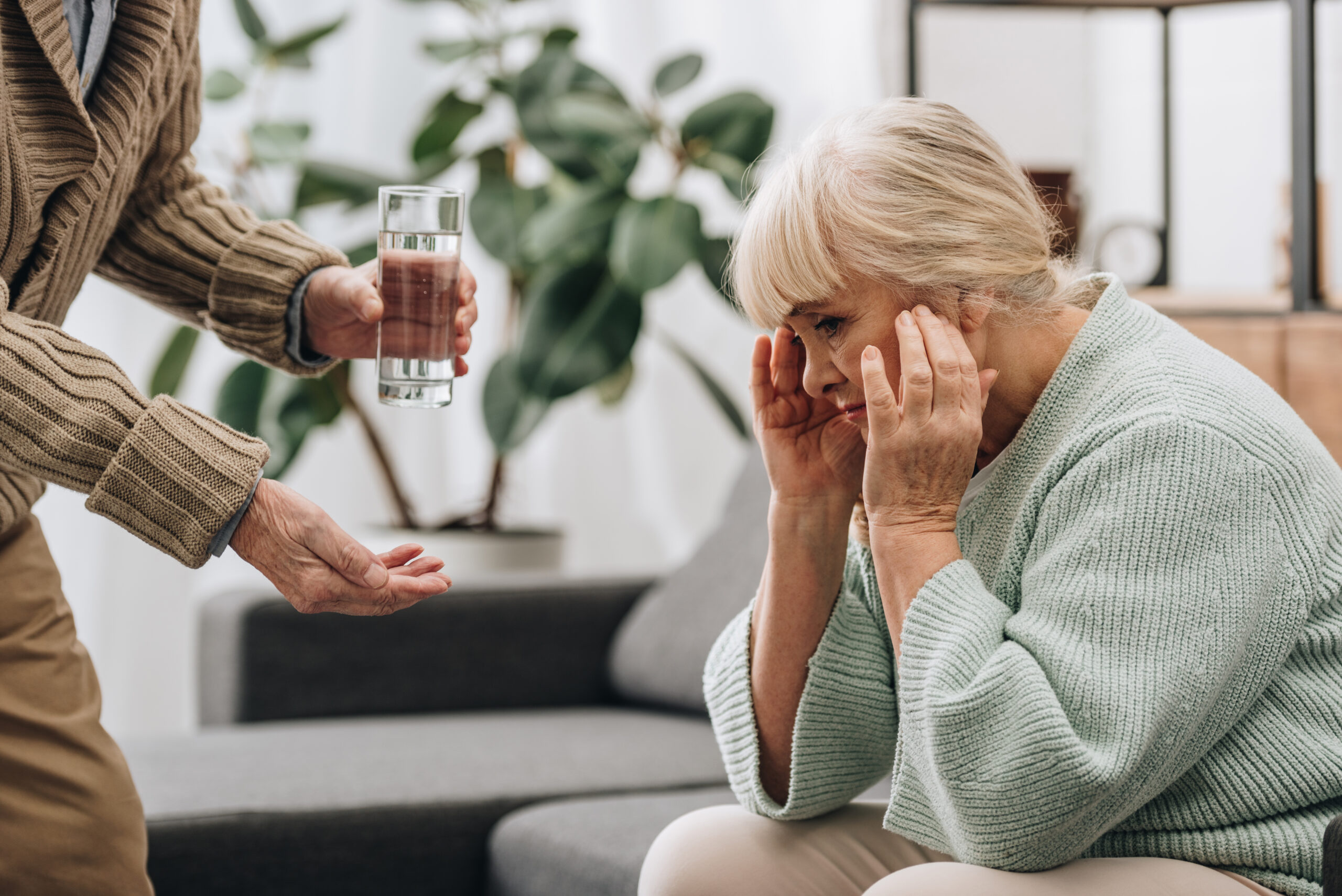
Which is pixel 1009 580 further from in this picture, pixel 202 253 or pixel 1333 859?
pixel 202 253

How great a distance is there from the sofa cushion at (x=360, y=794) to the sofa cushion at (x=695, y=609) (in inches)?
5.4

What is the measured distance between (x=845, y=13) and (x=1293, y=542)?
100.0 inches

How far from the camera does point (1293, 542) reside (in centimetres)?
107

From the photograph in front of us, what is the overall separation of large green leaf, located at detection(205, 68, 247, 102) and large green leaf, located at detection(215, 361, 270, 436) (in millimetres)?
540

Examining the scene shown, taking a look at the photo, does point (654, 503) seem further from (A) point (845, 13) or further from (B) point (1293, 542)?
(B) point (1293, 542)

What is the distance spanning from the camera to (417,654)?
2354 mm

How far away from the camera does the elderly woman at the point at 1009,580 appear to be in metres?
1.04

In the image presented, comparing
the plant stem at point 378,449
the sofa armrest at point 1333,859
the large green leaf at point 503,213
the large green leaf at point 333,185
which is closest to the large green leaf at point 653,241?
the large green leaf at point 503,213

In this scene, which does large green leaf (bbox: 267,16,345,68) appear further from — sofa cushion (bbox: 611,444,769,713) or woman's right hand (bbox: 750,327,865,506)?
woman's right hand (bbox: 750,327,865,506)

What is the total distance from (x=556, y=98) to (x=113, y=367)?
5.82 feet

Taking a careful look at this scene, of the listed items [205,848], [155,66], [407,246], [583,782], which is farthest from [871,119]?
[205,848]

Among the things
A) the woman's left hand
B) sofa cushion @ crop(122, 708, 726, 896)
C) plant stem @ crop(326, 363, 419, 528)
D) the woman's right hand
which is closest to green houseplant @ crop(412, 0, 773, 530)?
plant stem @ crop(326, 363, 419, 528)

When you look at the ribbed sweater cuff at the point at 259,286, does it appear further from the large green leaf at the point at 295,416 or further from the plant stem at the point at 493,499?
the plant stem at the point at 493,499

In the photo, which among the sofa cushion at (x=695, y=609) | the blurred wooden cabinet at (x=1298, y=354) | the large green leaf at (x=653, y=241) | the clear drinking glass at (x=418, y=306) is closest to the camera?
the clear drinking glass at (x=418, y=306)
